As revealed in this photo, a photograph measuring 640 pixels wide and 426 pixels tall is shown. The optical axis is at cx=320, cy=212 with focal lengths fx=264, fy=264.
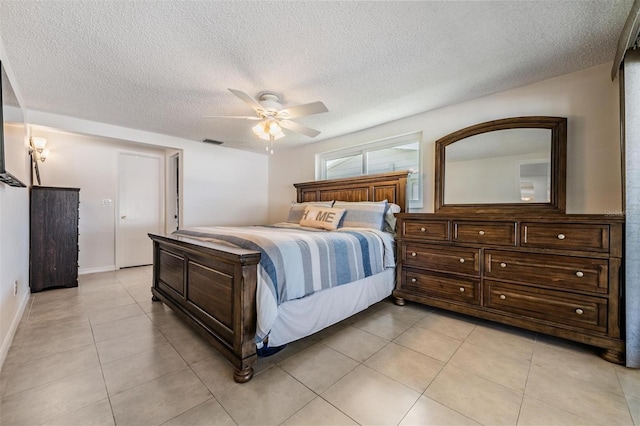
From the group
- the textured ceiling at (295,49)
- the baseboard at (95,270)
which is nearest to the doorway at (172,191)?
the baseboard at (95,270)

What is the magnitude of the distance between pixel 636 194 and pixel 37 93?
5308 mm

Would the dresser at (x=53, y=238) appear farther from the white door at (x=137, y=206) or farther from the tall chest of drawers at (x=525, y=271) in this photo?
the tall chest of drawers at (x=525, y=271)

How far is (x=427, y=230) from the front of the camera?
2.76m

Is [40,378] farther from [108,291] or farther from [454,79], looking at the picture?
[454,79]

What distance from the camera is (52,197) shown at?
344cm

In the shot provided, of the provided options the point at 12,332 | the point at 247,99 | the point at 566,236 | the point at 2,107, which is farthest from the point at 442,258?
the point at 12,332

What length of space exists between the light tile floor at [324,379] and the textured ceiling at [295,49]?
7.47ft

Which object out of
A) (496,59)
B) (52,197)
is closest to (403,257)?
(496,59)

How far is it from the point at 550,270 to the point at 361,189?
Result: 7.69ft

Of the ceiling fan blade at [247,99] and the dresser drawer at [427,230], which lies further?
the dresser drawer at [427,230]

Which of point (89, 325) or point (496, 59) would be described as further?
point (89, 325)

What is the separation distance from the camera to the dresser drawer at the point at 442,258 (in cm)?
248

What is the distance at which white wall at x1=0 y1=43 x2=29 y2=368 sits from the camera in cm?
190

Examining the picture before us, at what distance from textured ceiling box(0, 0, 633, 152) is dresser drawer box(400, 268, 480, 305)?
1.92m
